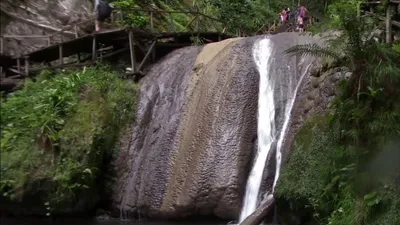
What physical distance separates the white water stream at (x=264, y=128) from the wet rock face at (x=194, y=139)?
5.7 inches

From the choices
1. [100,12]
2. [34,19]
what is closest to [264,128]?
[100,12]

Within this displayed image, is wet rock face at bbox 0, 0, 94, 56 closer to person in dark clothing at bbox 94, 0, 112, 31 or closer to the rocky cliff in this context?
person in dark clothing at bbox 94, 0, 112, 31

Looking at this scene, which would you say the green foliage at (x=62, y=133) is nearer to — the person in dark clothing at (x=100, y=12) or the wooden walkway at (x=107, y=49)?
the wooden walkway at (x=107, y=49)

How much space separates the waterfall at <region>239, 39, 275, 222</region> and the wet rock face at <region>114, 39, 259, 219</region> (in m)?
0.14

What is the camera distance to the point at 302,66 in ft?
34.7

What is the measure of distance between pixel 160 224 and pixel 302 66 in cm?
432

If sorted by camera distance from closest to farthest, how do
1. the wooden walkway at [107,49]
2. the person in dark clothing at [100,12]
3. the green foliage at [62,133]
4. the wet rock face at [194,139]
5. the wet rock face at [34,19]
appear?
the wet rock face at [194,139]
the green foliage at [62,133]
the wooden walkway at [107,49]
the person in dark clothing at [100,12]
the wet rock face at [34,19]

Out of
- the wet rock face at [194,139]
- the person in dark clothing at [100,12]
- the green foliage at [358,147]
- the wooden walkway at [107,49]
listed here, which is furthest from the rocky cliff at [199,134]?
the person in dark clothing at [100,12]

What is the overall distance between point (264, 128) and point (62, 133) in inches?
172

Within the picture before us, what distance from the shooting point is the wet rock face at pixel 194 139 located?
373 inches

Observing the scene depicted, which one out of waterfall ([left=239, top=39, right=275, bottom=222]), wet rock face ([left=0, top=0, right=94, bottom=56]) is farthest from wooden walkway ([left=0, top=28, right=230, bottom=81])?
waterfall ([left=239, top=39, right=275, bottom=222])

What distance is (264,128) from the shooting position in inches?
388

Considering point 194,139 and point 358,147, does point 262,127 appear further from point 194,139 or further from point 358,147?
point 358,147

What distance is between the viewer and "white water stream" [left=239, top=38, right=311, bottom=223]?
29.6 feet
